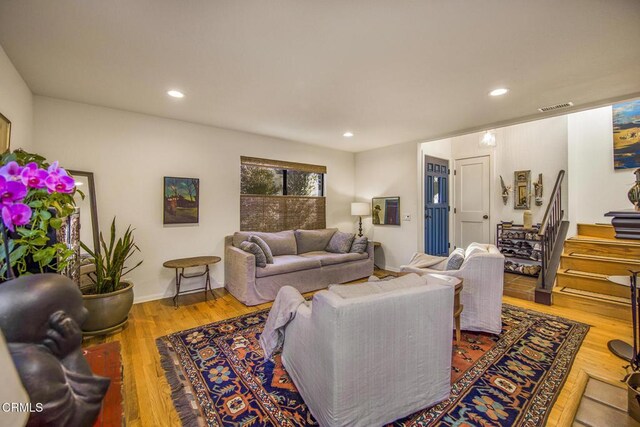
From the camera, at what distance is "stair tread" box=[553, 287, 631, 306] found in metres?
2.98

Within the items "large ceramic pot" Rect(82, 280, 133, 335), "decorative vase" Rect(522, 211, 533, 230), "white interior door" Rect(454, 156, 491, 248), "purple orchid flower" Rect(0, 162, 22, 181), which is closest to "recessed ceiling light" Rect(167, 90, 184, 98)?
"large ceramic pot" Rect(82, 280, 133, 335)

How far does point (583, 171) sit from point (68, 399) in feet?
19.8

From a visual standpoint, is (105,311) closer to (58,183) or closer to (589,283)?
(58,183)

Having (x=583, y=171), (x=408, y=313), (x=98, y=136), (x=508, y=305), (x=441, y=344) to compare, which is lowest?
(x=508, y=305)

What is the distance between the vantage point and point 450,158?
19.6ft

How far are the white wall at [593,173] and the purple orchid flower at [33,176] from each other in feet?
18.8

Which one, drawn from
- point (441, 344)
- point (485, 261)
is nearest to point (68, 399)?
point (441, 344)

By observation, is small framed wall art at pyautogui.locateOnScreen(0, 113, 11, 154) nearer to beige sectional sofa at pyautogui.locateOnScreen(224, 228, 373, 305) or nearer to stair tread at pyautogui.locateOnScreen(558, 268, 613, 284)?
beige sectional sofa at pyautogui.locateOnScreen(224, 228, 373, 305)

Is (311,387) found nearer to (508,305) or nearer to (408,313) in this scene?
(408,313)

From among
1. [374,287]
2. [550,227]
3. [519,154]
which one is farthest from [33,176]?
[519,154]

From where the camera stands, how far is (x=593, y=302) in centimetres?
310

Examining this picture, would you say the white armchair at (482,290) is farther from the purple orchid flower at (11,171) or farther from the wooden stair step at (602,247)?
the purple orchid flower at (11,171)

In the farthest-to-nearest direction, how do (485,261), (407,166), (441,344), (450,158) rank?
(450,158)
(407,166)
(485,261)
(441,344)

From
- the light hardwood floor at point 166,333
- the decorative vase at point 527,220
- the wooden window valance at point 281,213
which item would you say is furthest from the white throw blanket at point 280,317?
the decorative vase at point 527,220
